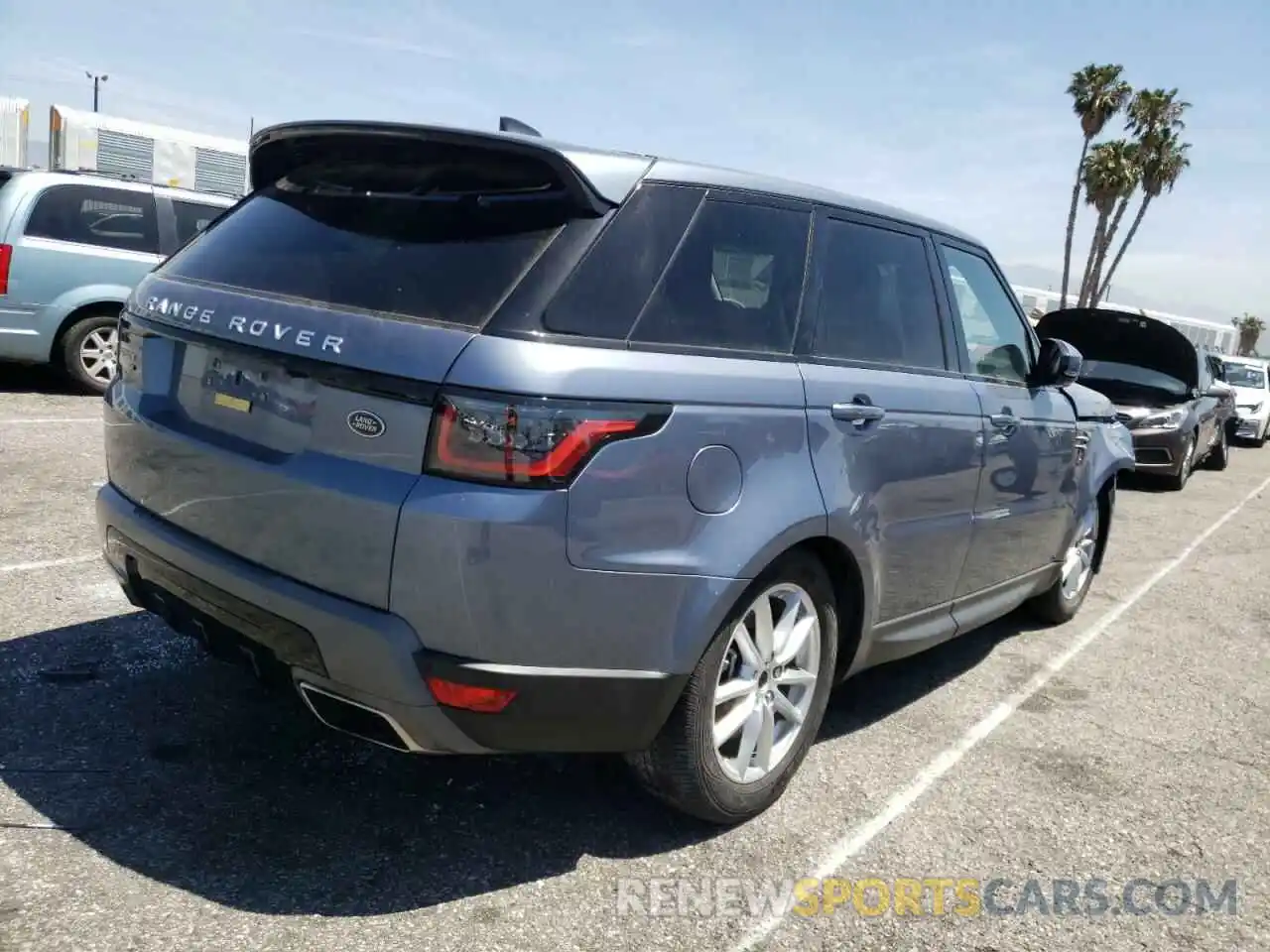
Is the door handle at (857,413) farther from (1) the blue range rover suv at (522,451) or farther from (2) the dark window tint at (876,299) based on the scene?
(2) the dark window tint at (876,299)

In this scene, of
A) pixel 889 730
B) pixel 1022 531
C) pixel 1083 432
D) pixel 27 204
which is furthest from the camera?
pixel 27 204

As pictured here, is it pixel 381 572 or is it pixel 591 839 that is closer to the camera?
pixel 381 572

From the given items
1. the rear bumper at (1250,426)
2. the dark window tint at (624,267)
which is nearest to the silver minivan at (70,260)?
the dark window tint at (624,267)

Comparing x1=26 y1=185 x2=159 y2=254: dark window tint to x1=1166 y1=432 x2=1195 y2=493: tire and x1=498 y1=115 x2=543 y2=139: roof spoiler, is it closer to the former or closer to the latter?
x1=498 y1=115 x2=543 y2=139: roof spoiler

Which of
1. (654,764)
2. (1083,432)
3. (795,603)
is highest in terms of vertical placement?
(1083,432)

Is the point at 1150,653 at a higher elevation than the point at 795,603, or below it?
below

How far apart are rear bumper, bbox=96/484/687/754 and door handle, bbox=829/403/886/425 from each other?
36.4 inches

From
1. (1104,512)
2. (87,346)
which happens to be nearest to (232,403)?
(1104,512)

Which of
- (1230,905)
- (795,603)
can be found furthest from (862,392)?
(1230,905)

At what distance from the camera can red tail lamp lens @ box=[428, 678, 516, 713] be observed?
2.36m

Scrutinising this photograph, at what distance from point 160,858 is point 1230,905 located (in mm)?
2797

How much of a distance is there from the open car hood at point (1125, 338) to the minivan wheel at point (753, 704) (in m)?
8.67

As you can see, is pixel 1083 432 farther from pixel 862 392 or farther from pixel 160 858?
pixel 160 858

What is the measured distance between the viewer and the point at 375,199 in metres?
2.77
